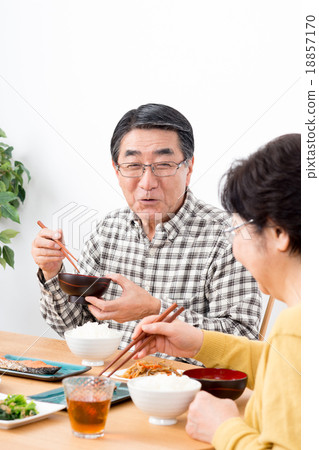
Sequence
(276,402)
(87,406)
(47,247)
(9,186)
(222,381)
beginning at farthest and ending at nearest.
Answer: (9,186) < (47,247) < (222,381) < (87,406) < (276,402)

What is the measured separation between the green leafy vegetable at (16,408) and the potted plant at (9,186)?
1624mm

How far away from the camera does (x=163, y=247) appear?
1872 mm

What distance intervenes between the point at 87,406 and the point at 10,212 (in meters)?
1.73

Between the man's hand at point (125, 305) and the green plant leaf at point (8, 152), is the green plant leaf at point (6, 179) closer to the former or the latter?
the green plant leaf at point (8, 152)

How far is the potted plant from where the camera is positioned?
2.56m

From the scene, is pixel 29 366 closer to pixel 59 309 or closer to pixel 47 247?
pixel 47 247

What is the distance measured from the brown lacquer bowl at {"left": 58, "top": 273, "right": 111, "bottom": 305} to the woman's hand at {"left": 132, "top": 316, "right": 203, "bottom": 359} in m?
0.26

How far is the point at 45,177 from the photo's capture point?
8.59 feet

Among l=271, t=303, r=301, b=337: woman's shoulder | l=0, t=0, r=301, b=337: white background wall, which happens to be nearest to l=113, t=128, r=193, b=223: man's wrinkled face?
l=0, t=0, r=301, b=337: white background wall

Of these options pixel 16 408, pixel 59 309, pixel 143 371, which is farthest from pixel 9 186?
pixel 16 408

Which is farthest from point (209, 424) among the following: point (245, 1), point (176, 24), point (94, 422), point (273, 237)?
point (176, 24)

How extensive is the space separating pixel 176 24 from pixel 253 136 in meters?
0.68

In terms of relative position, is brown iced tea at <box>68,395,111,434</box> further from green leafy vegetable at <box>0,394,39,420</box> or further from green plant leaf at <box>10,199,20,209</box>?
green plant leaf at <box>10,199,20,209</box>


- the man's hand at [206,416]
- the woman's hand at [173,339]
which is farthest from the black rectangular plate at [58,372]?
the man's hand at [206,416]
